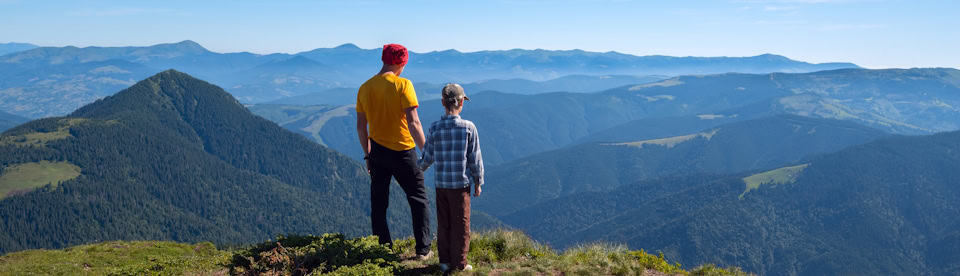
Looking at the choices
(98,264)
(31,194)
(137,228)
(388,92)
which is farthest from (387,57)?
(31,194)

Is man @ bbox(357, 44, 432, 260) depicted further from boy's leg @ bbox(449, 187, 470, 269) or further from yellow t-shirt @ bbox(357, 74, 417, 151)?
boy's leg @ bbox(449, 187, 470, 269)

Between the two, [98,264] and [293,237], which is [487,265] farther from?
[98,264]

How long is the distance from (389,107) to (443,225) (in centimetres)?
221

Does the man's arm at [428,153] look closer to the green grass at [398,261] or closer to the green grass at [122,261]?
the green grass at [398,261]

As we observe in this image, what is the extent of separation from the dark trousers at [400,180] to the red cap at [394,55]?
1.46 m

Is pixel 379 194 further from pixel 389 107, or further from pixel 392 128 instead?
pixel 389 107

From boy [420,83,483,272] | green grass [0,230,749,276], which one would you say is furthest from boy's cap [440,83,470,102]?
green grass [0,230,749,276]

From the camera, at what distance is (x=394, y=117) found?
357 inches

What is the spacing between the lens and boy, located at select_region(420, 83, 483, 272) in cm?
866

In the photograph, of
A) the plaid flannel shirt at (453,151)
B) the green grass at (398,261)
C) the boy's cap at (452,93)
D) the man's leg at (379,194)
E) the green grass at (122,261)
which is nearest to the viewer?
the boy's cap at (452,93)

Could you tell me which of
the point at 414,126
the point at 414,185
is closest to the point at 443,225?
the point at 414,185

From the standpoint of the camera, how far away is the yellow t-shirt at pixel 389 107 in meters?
8.95

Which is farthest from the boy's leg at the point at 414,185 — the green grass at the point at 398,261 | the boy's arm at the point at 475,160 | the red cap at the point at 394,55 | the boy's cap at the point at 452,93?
the red cap at the point at 394,55

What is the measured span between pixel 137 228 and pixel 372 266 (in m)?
224
